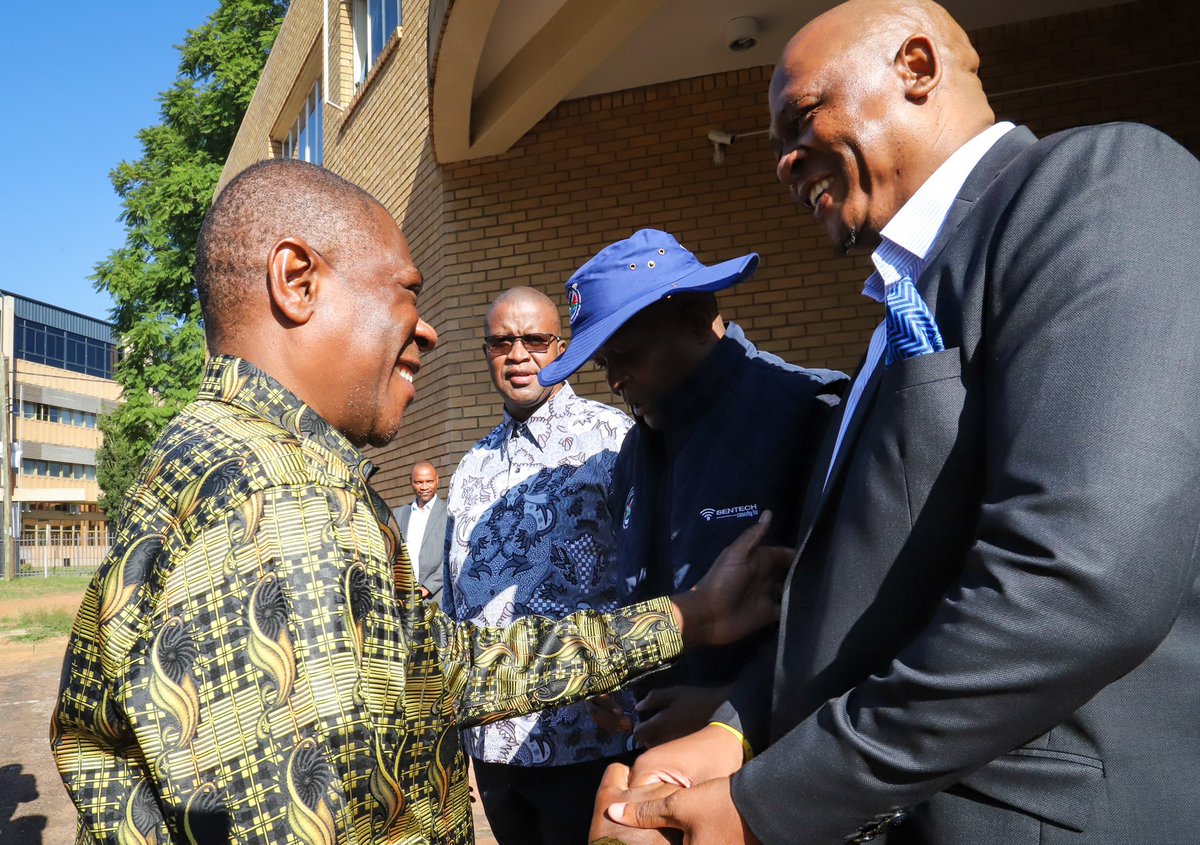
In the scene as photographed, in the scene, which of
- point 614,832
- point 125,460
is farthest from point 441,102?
point 125,460

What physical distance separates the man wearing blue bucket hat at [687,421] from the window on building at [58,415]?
64.6m

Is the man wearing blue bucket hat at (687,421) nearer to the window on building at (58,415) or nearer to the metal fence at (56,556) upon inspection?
the metal fence at (56,556)

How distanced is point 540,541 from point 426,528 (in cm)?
316

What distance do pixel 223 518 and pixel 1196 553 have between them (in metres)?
1.19

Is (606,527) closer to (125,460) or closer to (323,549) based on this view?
(323,549)

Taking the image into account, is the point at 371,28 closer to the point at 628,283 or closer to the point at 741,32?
the point at 741,32

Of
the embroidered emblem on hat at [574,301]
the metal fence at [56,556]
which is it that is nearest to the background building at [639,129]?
the embroidered emblem on hat at [574,301]

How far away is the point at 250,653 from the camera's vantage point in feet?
3.86

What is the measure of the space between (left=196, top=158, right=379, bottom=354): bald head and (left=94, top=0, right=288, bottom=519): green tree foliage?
24.0 meters

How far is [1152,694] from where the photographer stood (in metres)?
1.13

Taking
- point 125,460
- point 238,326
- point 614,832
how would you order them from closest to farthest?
1. point 614,832
2. point 238,326
3. point 125,460

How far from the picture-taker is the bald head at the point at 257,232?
153cm

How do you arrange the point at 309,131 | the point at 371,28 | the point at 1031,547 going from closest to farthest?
the point at 1031,547, the point at 371,28, the point at 309,131

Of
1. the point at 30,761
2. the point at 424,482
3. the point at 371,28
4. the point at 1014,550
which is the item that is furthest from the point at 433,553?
the point at 371,28
